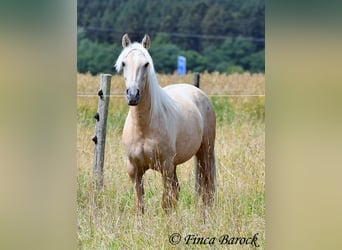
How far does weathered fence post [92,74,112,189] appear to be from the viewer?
9.90ft

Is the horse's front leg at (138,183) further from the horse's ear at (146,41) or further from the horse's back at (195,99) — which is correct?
the horse's ear at (146,41)

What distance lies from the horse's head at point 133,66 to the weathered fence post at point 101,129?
0.11m

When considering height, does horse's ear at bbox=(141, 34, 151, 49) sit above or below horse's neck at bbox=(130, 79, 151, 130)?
above

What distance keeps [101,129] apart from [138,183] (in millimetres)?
220

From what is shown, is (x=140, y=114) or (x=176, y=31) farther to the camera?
(x=176, y=31)

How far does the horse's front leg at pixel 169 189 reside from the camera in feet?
9.99

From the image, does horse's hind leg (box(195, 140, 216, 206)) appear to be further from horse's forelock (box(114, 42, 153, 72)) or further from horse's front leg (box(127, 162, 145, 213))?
horse's forelock (box(114, 42, 153, 72))

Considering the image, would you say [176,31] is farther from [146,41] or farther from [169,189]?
[169,189]

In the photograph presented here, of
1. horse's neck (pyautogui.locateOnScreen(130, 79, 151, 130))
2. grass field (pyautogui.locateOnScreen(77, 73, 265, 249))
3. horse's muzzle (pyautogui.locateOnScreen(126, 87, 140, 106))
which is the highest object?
horse's muzzle (pyautogui.locateOnScreen(126, 87, 140, 106))

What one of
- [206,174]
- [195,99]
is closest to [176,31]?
[195,99]

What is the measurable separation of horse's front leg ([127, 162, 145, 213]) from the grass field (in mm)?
17

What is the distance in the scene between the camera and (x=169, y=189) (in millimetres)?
3043

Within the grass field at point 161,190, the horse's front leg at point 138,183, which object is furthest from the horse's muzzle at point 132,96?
the horse's front leg at point 138,183

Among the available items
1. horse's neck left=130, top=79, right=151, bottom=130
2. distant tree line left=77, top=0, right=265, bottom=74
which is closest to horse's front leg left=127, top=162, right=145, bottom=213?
→ horse's neck left=130, top=79, right=151, bottom=130
